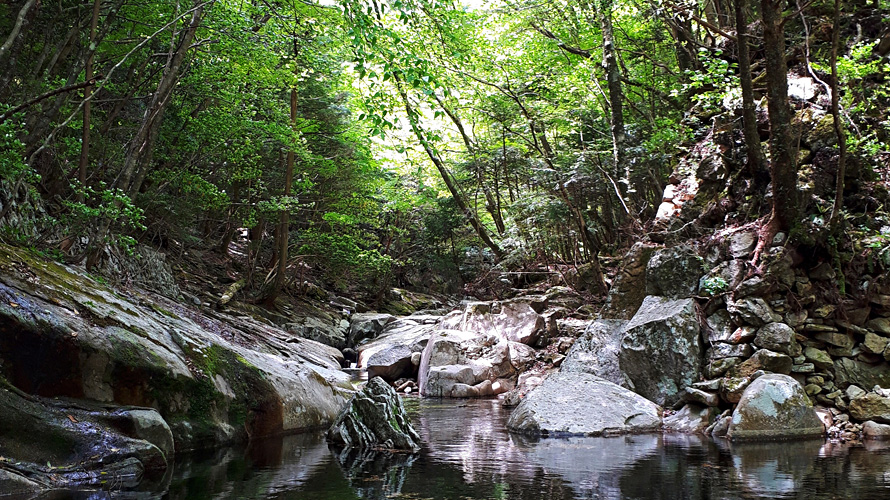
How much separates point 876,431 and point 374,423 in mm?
5598

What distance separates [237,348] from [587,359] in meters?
Answer: 5.61

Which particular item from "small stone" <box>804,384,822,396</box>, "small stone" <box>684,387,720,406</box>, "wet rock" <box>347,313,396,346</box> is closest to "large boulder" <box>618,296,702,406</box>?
"small stone" <box>684,387,720,406</box>

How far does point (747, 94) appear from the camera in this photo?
28.3ft

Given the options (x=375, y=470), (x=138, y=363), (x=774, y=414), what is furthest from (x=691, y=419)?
(x=138, y=363)

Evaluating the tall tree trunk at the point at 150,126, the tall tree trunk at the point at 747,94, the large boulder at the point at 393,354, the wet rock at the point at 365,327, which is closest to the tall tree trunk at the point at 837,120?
the tall tree trunk at the point at 747,94

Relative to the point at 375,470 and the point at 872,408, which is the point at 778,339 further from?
the point at 375,470

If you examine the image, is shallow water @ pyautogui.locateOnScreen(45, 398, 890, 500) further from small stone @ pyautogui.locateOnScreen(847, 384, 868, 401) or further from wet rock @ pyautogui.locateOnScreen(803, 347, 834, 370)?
wet rock @ pyautogui.locateOnScreen(803, 347, 834, 370)

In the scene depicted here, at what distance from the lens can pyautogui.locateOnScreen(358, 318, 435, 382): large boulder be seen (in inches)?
552

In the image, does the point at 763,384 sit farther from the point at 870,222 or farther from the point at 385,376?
the point at 385,376

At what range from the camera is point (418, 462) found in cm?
564

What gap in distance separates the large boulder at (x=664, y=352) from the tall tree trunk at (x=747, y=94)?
258cm

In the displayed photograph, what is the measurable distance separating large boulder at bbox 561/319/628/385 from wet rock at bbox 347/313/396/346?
30.3 feet

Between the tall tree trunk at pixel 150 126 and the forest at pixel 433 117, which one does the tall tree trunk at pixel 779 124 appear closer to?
the forest at pixel 433 117

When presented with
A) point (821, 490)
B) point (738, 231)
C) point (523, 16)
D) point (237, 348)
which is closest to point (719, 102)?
point (738, 231)
